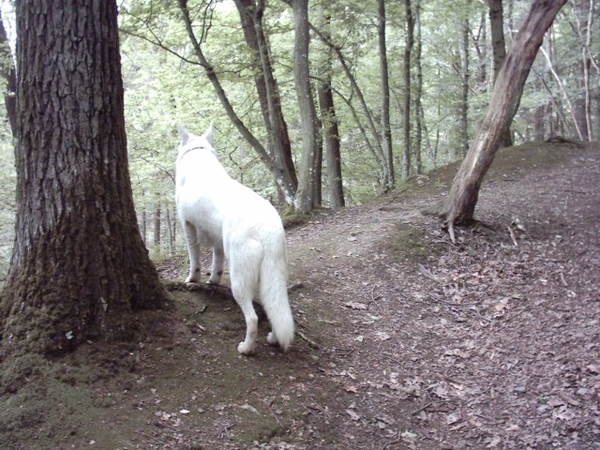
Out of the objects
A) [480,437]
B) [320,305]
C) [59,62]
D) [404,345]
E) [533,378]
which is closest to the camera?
[59,62]

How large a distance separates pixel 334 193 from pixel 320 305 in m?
9.05

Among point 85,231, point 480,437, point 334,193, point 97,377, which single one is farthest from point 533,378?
point 334,193

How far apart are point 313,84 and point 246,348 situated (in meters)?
11.1

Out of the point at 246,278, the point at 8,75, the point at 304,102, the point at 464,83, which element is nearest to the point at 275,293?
the point at 246,278

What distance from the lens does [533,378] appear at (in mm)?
4988

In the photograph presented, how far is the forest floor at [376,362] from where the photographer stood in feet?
11.9

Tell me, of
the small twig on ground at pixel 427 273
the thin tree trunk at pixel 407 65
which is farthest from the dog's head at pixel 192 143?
the thin tree trunk at pixel 407 65

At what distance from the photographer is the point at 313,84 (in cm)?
1439

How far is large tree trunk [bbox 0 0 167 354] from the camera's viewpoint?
3811 millimetres

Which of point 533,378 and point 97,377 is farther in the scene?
point 533,378

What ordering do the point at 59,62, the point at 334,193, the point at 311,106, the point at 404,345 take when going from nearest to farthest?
the point at 59,62
the point at 404,345
the point at 311,106
the point at 334,193

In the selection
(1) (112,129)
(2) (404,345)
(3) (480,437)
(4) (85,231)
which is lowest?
(3) (480,437)

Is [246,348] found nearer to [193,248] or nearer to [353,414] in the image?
[353,414]

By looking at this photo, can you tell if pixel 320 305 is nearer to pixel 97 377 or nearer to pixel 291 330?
pixel 291 330
